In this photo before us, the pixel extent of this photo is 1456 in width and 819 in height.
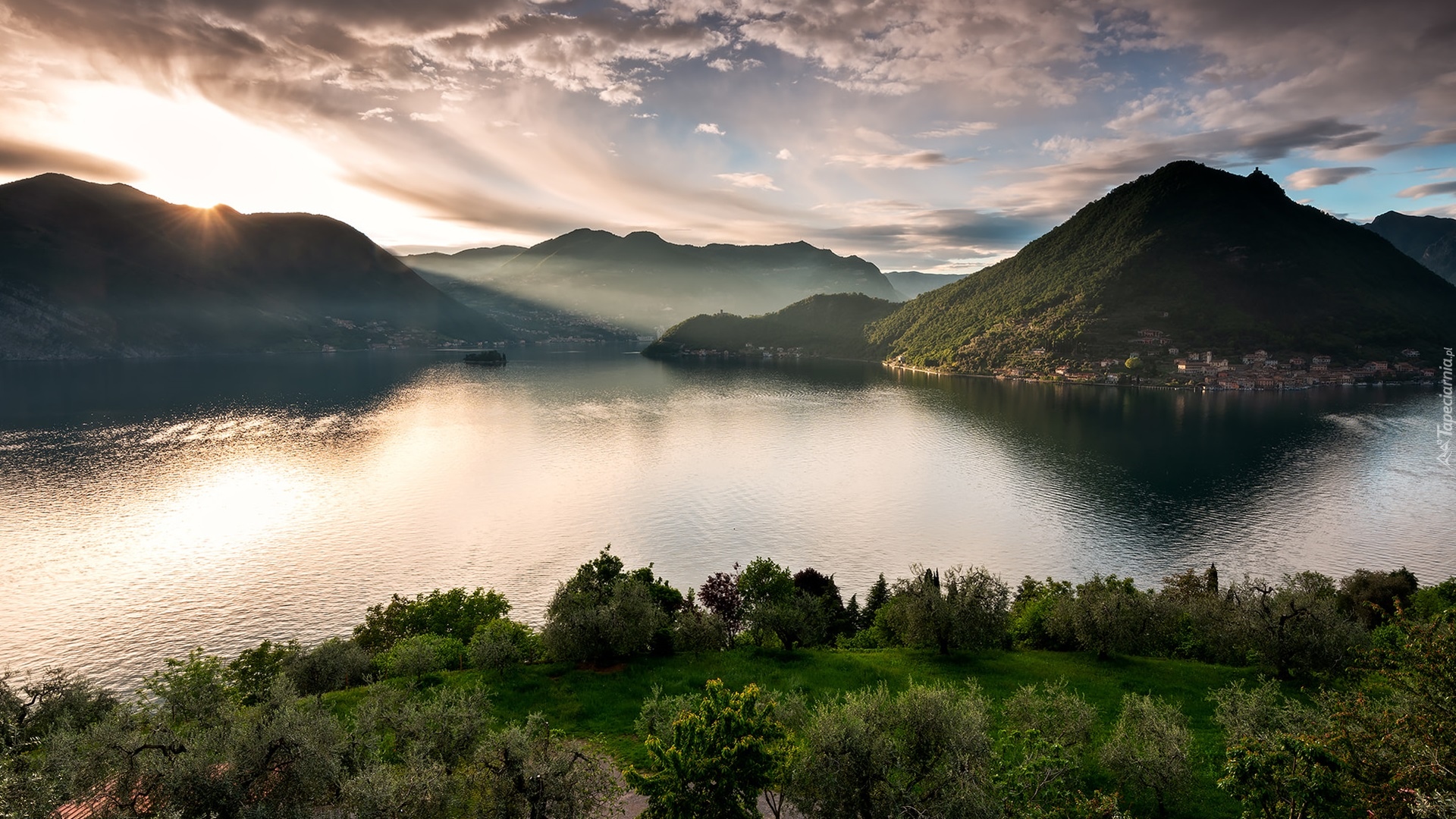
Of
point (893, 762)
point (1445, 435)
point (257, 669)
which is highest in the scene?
point (1445, 435)

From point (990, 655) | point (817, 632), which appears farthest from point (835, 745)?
point (990, 655)

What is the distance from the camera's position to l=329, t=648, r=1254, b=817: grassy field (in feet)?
137

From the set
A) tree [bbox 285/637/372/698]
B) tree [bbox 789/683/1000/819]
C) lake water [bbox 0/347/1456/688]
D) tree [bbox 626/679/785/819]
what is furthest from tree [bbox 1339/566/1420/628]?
tree [bbox 285/637/372/698]

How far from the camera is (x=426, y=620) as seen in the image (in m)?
59.2

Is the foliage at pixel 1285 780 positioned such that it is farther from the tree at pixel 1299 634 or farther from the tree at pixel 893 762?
the tree at pixel 1299 634

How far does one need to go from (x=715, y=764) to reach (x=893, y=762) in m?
7.70

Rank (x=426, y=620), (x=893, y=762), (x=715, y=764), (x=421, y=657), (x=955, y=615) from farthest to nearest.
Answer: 1. (x=426, y=620)
2. (x=955, y=615)
3. (x=421, y=657)
4. (x=893, y=762)
5. (x=715, y=764)

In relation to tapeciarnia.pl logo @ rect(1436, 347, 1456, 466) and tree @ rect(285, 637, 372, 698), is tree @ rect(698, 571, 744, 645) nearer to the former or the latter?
tree @ rect(285, 637, 372, 698)

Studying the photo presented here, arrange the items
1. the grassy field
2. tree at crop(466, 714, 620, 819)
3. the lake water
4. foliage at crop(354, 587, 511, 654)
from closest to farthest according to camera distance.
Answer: tree at crop(466, 714, 620, 819) → the grassy field → foliage at crop(354, 587, 511, 654) → the lake water

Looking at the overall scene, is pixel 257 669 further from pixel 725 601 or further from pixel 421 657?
pixel 725 601

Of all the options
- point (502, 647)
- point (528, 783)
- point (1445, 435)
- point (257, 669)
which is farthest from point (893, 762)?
point (1445, 435)

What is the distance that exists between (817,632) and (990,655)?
1501 cm

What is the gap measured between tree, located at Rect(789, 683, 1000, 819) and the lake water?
51.0m

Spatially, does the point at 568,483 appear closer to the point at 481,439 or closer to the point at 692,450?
the point at 692,450
